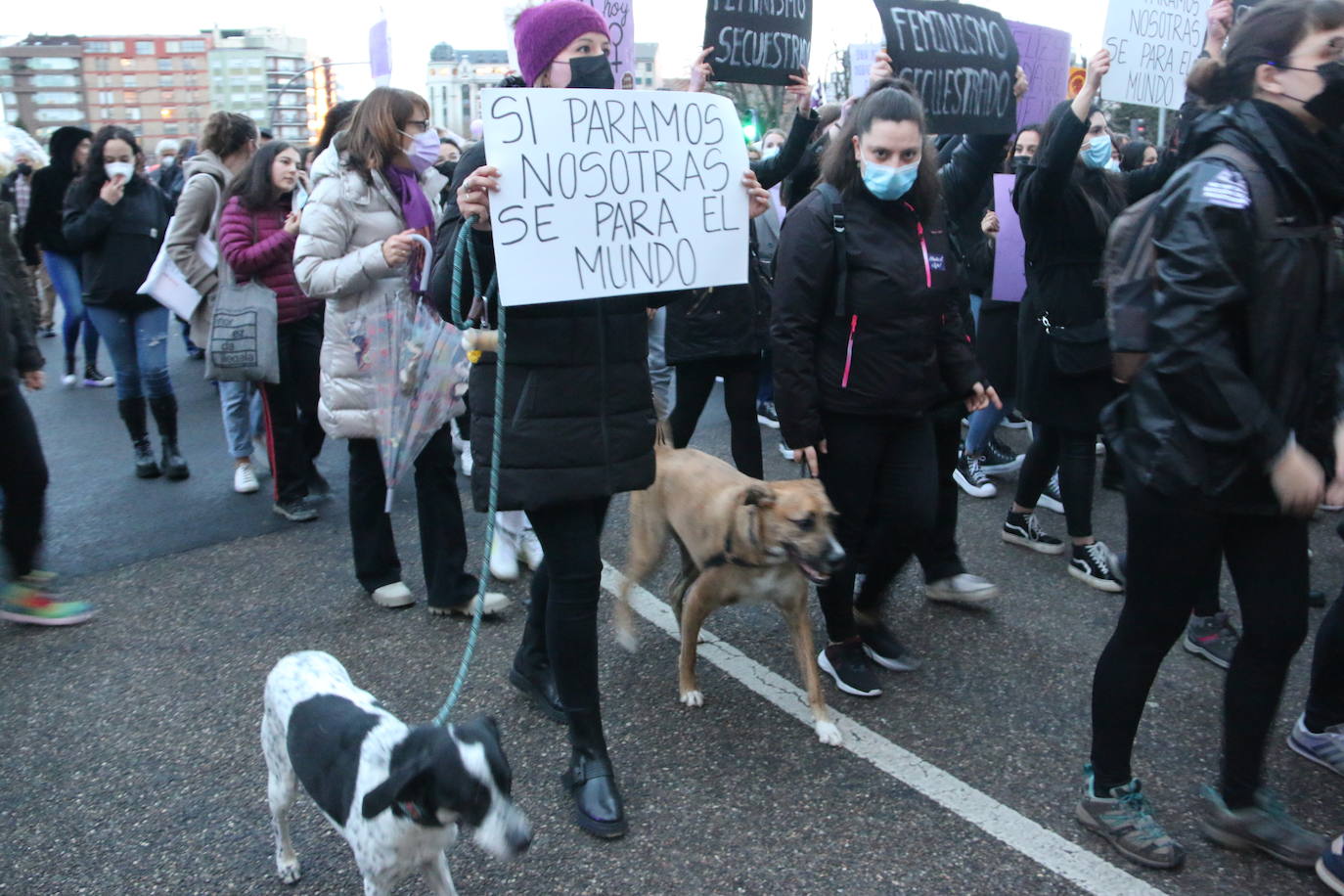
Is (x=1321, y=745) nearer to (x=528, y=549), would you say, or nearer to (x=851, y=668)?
(x=851, y=668)

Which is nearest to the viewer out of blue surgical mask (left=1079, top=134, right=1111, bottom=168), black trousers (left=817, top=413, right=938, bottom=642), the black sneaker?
black trousers (left=817, top=413, right=938, bottom=642)

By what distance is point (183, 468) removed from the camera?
6.41m

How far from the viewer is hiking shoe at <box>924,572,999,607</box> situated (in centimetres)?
429

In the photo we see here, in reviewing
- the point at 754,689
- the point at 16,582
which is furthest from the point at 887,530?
the point at 16,582

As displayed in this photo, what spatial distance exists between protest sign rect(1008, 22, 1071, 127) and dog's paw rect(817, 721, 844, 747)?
11.6 ft

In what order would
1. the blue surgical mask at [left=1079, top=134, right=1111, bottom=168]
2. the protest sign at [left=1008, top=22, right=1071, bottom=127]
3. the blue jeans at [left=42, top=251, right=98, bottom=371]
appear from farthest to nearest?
1. the blue jeans at [left=42, top=251, right=98, bottom=371]
2. the protest sign at [left=1008, top=22, right=1071, bottom=127]
3. the blue surgical mask at [left=1079, top=134, right=1111, bottom=168]

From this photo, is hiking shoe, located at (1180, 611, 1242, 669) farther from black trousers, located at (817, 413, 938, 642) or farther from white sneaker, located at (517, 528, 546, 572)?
white sneaker, located at (517, 528, 546, 572)

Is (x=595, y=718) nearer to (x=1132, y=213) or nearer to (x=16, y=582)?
(x=1132, y=213)

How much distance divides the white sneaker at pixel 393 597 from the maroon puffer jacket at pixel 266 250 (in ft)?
5.71

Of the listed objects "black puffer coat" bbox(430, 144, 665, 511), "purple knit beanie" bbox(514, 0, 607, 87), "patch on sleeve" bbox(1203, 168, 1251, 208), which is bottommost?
"black puffer coat" bbox(430, 144, 665, 511)

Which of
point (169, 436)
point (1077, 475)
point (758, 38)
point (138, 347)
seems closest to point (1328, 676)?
point (1077, 475)

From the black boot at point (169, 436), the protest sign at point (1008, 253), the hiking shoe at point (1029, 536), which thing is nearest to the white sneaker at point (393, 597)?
the black boot at point (169, 436)

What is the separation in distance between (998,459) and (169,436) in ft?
16.6

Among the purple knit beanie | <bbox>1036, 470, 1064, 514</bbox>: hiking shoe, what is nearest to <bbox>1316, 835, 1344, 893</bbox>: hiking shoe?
the purple knit beanie
